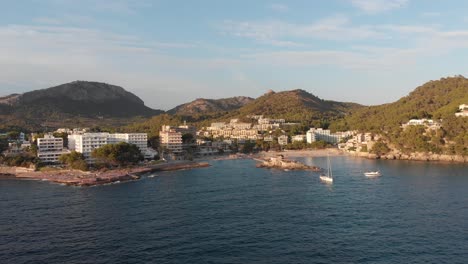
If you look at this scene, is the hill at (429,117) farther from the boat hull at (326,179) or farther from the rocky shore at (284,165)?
the boat hull at (326,179)

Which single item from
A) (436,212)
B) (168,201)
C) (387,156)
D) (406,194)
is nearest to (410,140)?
(387,156)

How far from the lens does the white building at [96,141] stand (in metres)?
85.9

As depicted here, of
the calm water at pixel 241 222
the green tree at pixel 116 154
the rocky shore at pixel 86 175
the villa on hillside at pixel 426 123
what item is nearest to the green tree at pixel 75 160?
the rocky shore at pixel 86 175

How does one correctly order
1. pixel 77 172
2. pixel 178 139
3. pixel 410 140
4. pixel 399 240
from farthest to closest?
pixel 178 139
pixel 410 140
pixel 77 172
pixel 399 240

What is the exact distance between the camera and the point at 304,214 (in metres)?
41.3

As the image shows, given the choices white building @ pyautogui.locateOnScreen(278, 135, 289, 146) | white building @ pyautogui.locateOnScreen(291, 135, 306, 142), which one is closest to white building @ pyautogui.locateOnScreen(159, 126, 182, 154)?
white building @ pyautogui.locateOnScreen(278, 135, 289, 146)

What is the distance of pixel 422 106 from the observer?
429 ft

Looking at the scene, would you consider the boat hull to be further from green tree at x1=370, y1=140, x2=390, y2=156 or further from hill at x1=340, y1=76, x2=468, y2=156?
green tree at x1=370, y1=140, x2=390, y2=156

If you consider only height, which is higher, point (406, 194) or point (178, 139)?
point (178, 139)

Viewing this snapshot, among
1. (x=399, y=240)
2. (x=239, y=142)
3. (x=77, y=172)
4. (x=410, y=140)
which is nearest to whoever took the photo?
(x=399, y=240)

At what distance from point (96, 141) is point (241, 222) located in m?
58.6

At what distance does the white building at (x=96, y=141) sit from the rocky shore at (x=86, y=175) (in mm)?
10687

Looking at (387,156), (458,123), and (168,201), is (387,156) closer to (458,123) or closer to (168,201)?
(458,123)

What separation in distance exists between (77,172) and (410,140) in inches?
2854
